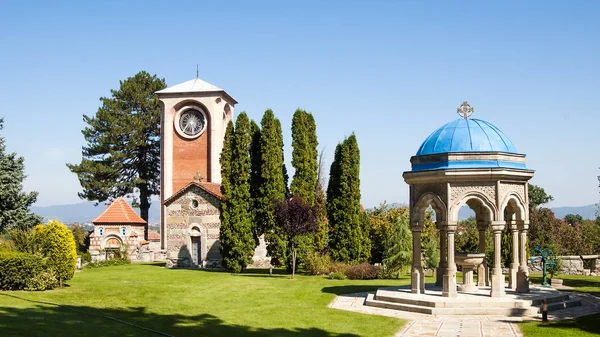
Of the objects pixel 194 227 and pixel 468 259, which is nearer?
pixel 468 259

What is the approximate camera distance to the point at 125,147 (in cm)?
5722

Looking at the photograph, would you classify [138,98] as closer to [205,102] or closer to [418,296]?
[205,102]

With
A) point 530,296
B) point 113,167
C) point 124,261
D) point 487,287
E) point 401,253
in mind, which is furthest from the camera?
point 113,167

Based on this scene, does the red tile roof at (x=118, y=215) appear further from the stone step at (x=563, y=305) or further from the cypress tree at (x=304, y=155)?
the stone step at (x=563, y=305)

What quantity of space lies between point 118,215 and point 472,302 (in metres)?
35.7

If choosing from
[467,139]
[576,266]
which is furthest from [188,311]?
[576,266]

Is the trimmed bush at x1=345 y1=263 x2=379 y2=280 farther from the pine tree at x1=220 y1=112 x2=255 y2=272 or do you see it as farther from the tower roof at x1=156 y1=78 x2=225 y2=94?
the tower roof at x1=156 y1=78 x2=225 y2=94

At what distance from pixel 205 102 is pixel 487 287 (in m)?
32.3

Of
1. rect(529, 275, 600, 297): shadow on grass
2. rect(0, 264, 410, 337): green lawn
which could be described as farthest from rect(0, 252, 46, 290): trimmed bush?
rect(529, 275, 600, 297): shadow on grass

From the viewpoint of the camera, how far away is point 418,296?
19.5 metres

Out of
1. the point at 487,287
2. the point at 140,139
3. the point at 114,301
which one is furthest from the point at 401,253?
the point at 140,139

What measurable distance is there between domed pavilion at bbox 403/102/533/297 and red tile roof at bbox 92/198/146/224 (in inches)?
1274

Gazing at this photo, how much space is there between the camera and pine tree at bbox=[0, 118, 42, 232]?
32969 mm

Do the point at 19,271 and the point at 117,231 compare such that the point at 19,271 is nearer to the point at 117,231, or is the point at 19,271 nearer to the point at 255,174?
the point at 255,174
